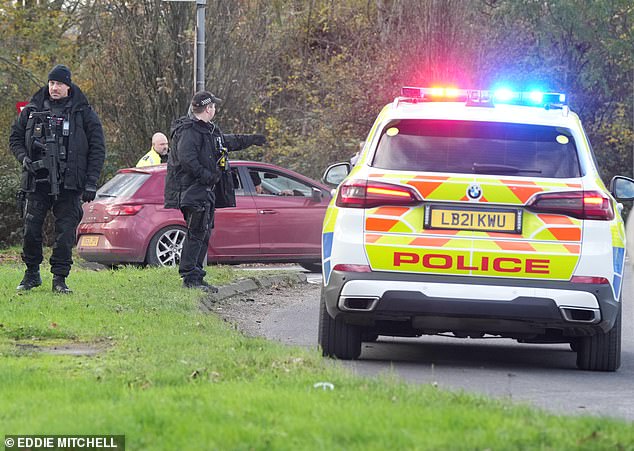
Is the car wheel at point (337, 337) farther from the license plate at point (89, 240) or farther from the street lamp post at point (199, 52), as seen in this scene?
the license plate at point (89, 240)

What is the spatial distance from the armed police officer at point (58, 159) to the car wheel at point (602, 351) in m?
5.01

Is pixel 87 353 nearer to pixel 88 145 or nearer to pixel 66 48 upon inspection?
pixel 88 145

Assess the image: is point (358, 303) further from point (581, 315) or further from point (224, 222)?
point (224, 222)

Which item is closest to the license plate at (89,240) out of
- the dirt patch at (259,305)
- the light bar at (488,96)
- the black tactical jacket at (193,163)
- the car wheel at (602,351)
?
the dirt patch at (259,305)

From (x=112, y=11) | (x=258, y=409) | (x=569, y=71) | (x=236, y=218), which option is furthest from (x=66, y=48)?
(x=258, y=409)

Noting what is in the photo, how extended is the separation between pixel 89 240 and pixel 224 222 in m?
1.73

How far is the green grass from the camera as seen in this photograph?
536 cm

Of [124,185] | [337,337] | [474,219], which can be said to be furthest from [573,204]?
[124,185]

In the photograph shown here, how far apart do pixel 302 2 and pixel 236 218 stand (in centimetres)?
2106

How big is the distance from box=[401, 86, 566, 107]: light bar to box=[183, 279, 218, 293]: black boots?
4618 mm

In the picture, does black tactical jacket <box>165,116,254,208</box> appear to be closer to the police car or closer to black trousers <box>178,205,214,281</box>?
black trousers <box>178,205,214,281</box>

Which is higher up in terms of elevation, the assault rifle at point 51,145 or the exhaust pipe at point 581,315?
the assault rifle at point 51,145

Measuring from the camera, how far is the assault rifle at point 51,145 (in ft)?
39.7

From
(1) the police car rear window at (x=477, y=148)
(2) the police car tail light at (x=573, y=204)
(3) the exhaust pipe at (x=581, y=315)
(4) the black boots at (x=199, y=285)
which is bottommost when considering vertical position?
(4) the black boots at (x=199, y=285)
